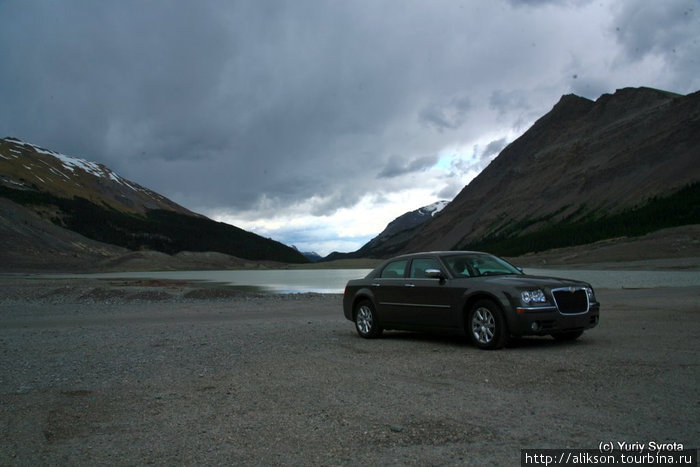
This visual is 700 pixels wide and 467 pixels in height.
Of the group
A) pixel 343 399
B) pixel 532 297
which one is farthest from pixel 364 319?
pixel 343 399

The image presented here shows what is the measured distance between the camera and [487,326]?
9.95m

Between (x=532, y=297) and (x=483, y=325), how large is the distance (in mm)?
989

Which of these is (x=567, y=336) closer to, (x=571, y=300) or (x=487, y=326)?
(x=571, y=300)

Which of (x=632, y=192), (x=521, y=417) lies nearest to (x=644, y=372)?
(x=521, y=417)

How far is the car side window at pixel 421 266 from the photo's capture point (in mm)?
11367

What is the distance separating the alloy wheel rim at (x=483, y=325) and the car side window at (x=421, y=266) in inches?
58.0

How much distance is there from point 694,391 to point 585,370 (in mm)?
1536

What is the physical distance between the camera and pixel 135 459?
15.8 feet

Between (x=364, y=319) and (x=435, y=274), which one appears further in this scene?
(x=364, y=319)

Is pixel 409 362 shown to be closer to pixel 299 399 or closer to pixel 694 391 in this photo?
pixel 299 399

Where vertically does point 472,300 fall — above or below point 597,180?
below

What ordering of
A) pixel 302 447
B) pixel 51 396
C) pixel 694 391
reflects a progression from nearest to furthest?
pixel 302 447
pixel 694 391
pixel 51 396

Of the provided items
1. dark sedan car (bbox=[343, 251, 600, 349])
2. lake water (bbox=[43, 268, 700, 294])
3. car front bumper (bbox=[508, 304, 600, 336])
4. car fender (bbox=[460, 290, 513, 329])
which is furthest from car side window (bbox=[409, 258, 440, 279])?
lake water (bbox=[43, 268, 700, 294])

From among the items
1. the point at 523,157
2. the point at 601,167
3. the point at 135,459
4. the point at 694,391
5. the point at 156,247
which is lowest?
the point at 135,459
